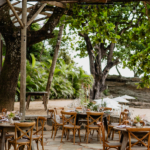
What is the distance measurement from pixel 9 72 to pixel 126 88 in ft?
55.8

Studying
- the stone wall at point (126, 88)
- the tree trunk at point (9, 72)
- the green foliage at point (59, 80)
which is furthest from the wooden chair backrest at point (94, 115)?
the stone wall at point (126, 88)

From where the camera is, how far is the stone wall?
22.3 m

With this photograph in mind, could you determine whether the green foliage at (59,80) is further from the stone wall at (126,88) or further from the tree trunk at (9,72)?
the stone wall at (126,88)

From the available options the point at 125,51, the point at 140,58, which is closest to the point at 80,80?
the point at 125,51

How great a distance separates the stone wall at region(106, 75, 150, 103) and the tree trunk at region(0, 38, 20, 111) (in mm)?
15393

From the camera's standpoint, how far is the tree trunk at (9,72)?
8.13 m

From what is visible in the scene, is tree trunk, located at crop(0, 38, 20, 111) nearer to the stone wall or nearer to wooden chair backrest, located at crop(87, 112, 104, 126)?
wooden chair backrest, located at crop(87, 112, 104, 126)

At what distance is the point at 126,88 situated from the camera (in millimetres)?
23469

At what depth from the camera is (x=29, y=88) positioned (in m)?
14.1

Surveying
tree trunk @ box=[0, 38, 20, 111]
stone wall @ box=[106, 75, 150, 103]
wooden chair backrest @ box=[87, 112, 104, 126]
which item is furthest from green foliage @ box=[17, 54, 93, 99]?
wooden chair backrest @ box=[87, 112, 104, 126]

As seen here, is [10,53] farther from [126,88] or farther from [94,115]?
[126,88]

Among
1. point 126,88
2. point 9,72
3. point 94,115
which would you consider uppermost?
point 9,72

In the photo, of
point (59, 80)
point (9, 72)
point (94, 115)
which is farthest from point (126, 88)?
point (94, 115)

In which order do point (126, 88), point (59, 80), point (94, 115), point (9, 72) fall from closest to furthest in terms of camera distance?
point (94, 115)
point (9, 72)
point (59, 80)
point (126, 88)
